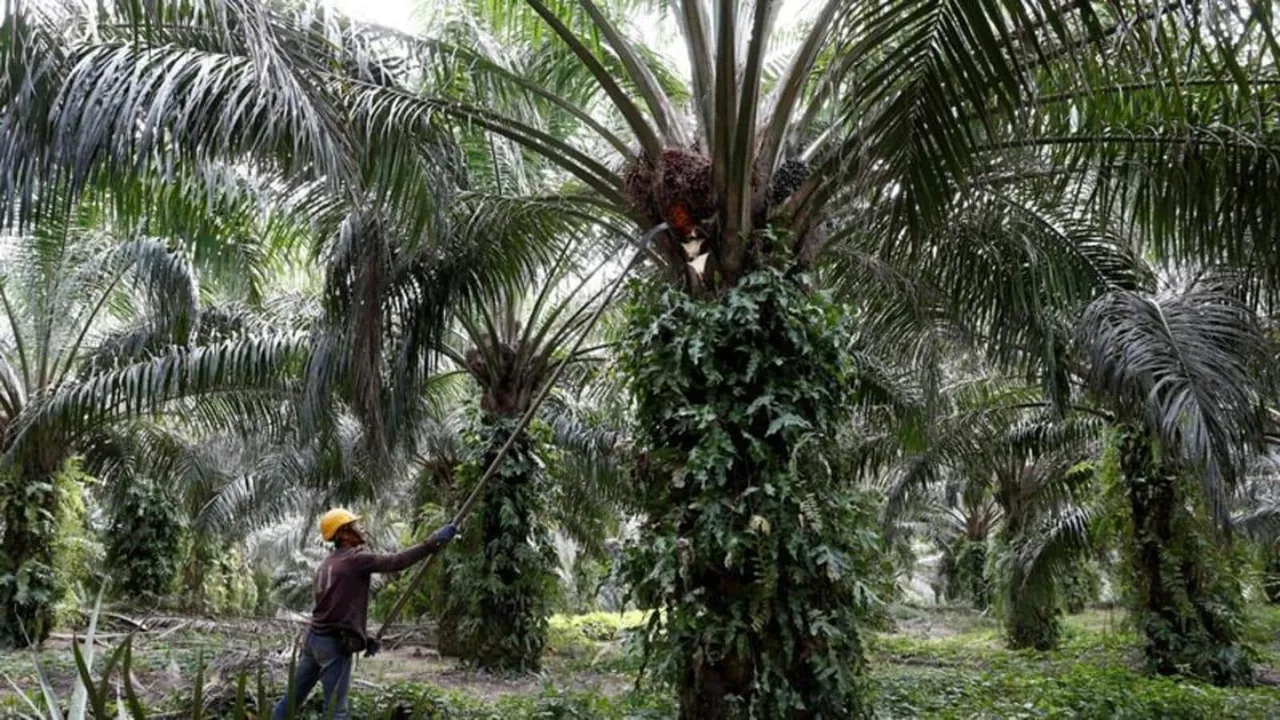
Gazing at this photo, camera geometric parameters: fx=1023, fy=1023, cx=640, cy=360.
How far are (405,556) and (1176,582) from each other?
7270 mm

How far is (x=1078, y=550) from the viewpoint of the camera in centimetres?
1195

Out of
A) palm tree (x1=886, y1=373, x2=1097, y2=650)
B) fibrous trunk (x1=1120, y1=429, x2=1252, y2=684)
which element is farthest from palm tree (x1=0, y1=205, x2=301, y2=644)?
fibrous trunk (x1=1120, y1=429, x2=1252, y2=684)

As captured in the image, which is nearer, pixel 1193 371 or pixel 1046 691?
pixel 1193 371

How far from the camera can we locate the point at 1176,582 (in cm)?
930

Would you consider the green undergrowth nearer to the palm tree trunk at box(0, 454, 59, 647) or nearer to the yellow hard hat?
the yellow hard hat

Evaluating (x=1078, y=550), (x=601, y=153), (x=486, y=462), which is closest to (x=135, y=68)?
(x=601, y=153)

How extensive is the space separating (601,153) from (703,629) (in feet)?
15.8

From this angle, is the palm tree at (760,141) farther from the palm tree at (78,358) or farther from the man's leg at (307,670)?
the palm tree at (78,358)

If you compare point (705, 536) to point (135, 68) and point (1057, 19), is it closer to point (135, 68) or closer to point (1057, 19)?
point (1057, 19)

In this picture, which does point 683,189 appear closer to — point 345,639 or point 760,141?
point 760,141

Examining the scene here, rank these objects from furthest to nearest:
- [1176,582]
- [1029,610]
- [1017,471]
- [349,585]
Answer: [1017,471]
[1029,610]
[1176,582]
[349,585]

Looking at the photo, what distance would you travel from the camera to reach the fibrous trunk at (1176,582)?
9297 millimetres

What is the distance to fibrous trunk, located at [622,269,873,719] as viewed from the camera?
17.0 feet

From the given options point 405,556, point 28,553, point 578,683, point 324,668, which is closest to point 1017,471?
point 578,683
